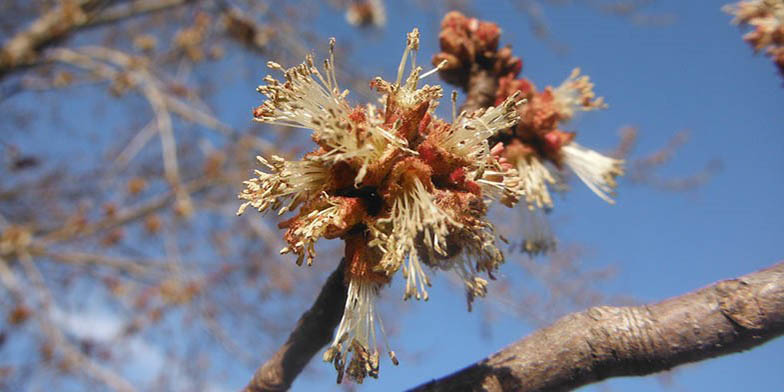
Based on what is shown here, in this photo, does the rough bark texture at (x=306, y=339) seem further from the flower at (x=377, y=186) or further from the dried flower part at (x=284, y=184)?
the dried flower part at (x=284, y=184)

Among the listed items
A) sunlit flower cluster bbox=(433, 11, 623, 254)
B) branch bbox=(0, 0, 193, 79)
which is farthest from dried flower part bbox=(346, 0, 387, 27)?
sunlit flower cluster bbox=(433, 11, 623, 254)

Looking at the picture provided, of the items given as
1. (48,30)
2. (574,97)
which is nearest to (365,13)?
(48,30)

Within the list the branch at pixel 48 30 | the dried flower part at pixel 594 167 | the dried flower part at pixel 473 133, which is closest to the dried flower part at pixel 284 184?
the dried flower part at pixel 473 133

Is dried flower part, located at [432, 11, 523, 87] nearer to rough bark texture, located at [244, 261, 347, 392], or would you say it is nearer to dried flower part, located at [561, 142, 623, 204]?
dried flower part, located at [561, 142, 623, 204]

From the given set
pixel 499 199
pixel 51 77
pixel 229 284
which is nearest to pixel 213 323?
pixel 229 284

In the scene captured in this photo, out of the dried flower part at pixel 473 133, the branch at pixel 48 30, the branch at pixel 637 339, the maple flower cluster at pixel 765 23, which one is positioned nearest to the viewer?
the branch at pixel 637 339

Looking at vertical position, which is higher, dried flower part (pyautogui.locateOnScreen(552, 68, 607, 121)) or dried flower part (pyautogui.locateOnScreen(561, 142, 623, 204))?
dried flower part (pyautogui.locateOnScreen(552, 68, 607, 121))

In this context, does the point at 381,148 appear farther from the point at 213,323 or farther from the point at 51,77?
the point at 51,77
